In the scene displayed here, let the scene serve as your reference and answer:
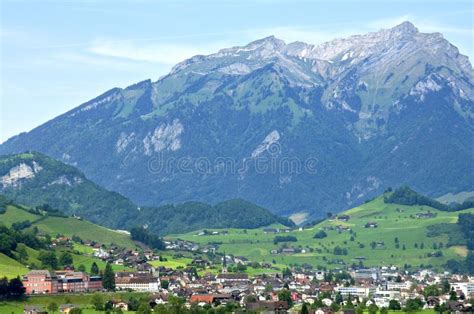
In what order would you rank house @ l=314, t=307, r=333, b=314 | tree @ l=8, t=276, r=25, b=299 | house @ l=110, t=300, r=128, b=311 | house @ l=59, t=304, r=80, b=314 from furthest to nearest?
1. tree @ l=8, t=276, r=25, b=299
2. house @ l=110, t=300, r=128, b=311
3. house @ l=314, t=307, r=333, b=314
4. house @ l=59, t=304, r=80, b=314

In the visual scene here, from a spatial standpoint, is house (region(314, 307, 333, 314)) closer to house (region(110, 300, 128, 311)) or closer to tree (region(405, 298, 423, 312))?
tree (region(405, 298, 423, 312))

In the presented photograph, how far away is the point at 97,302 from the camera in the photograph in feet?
589

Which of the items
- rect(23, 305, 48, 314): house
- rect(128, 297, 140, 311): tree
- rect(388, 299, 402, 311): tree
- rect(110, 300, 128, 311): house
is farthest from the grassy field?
rect(388, 299, 402, 311): tree

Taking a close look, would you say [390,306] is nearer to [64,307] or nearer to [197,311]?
[197,311]

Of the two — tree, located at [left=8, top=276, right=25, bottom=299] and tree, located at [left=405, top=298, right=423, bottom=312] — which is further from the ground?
tree, located at [left=8, top=276, right=25, bottom=299]

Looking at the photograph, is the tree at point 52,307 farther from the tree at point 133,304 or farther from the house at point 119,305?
the tree at point 133,304

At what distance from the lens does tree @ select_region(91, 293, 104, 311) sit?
178 meters

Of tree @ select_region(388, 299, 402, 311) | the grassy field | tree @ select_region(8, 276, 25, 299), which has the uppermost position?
tree @ select_region(8, 276, 25, 299)

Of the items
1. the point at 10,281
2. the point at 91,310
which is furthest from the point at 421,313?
the point at 10,281

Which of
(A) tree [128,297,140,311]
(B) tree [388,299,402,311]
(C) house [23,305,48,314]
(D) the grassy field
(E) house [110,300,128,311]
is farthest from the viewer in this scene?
(B) tree [388,299,402,311]

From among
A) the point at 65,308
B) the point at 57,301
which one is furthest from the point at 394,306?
the point at 57,301

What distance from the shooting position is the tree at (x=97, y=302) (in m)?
178

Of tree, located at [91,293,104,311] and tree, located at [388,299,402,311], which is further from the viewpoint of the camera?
tree, located at [388,299,402,311]

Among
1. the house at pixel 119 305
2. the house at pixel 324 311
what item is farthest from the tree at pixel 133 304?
the house at pixel 324 311
